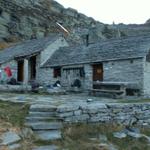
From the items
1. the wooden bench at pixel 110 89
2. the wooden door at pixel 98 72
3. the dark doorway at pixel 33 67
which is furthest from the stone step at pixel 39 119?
the dark doorway at pixel 33 67

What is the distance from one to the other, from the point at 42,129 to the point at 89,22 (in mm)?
63333

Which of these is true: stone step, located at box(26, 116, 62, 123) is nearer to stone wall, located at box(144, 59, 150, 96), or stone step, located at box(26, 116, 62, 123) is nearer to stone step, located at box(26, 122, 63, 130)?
stone step, located at box(26, 122, 63, 130)

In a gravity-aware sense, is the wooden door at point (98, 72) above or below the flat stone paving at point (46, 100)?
above

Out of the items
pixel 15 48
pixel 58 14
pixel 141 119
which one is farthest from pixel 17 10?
pixel 141 119

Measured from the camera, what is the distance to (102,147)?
31.3ft

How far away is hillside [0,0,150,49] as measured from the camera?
5150cm

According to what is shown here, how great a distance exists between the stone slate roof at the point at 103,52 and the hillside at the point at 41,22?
17.3 metres

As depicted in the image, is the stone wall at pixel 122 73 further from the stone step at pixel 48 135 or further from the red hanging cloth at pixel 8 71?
the stone step at pixel 48 135

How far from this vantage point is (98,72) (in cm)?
2505

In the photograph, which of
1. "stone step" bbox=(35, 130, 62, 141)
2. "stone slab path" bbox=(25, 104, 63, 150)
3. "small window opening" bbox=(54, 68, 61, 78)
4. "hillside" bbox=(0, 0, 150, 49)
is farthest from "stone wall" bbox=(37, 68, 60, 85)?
"stone step" bbox=(35, 130, 62, 141)

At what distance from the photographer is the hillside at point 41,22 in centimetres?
5150

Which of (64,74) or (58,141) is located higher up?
(64,74)

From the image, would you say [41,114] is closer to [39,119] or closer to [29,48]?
[39,119]

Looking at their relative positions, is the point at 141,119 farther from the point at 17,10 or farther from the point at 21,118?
the point at 17,10
